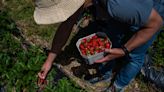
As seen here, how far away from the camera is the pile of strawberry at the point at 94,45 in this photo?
344cm

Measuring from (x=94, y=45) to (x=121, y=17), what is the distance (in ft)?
2.21

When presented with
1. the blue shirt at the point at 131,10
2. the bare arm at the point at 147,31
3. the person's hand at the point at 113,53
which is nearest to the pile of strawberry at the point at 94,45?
the person's hand at the point at 113,53

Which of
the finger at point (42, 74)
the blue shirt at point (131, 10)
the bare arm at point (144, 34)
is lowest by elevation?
the finger at point (42, 74)

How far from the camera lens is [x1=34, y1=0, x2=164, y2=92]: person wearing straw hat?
2.54 m

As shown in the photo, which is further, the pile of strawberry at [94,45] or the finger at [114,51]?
the pile of strawberry at [94,45]

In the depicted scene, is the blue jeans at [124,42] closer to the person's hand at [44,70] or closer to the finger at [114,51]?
the finger at [114,51]

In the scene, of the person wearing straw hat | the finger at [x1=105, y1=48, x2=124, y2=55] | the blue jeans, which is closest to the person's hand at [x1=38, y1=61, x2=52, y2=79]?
the person wearing straw hat

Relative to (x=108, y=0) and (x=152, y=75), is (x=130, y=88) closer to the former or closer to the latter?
(x=152, y=75)

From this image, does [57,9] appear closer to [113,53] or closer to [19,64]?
[19,64]

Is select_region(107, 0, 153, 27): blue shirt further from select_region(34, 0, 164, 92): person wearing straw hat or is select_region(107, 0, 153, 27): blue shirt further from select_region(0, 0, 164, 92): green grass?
Result: select_region(0, 0, 164, 92): green grass

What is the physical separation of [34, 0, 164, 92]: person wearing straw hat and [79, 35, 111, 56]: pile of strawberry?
111mm

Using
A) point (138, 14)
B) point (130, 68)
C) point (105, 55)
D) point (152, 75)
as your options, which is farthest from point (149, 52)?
point (138, 14)

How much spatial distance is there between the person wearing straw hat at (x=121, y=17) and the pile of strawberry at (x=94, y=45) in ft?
0.36

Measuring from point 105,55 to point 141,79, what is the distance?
94 centimetres
